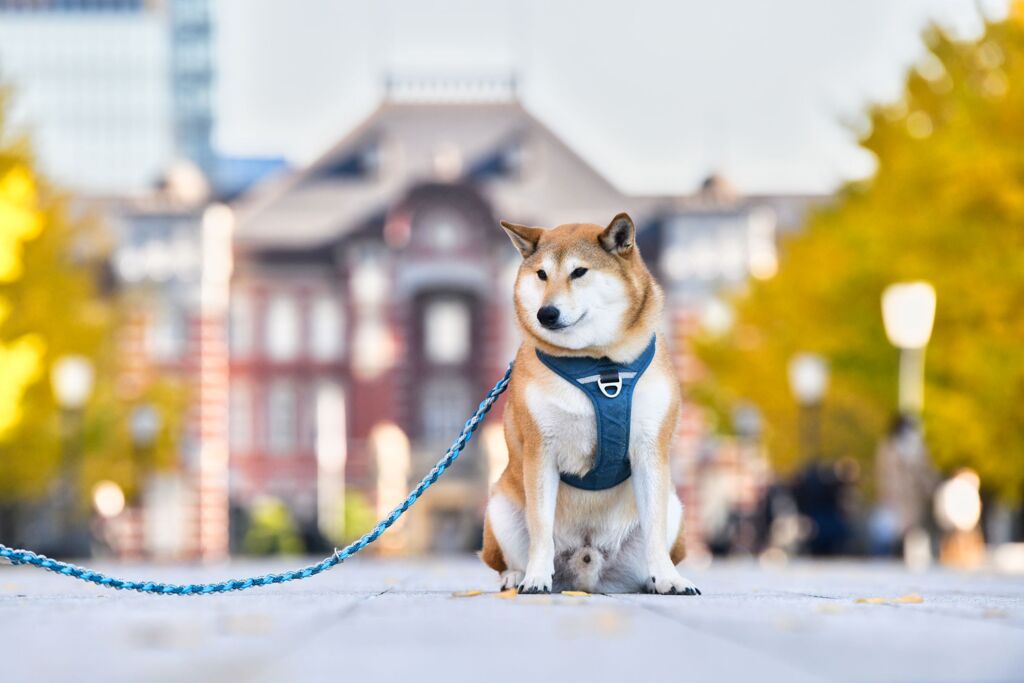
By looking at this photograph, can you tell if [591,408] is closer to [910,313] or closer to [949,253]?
[910,313]

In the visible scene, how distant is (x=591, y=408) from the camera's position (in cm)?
590

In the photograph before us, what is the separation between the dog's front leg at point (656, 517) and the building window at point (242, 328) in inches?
1874

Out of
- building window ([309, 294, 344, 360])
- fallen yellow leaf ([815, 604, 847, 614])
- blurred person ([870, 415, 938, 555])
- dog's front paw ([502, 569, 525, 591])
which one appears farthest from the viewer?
building window ([309, 294, 344, 360])

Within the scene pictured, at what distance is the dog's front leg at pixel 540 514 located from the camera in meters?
5.90

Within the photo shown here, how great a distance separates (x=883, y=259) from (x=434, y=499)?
33879 millimetres

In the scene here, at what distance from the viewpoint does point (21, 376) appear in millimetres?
20984

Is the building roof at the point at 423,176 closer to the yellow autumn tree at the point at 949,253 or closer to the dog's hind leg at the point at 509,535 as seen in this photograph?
the yellow autumn tree at the point at 949,253

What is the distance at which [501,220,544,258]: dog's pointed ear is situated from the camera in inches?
235

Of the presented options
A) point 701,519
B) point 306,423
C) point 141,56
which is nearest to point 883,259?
point 701,519

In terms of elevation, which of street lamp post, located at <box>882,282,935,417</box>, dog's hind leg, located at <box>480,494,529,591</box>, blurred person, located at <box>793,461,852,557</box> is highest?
street lamp post, located at <box>882,282,935,417</box>

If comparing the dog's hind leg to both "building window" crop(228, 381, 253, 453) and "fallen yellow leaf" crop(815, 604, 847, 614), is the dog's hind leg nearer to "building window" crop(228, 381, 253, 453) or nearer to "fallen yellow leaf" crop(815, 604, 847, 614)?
"fallen yellow leaf" crop(815, 604, 847, 614)

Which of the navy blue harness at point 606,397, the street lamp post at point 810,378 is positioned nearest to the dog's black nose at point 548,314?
the navy blue harness at point 606,397

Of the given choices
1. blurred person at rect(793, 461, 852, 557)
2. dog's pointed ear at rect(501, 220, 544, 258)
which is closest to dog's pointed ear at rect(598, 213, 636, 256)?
dog's pointed ear at rect(501, 220, 544, 258)

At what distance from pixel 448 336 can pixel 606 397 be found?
46807mm
